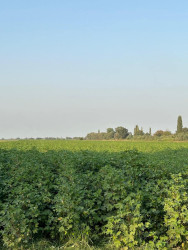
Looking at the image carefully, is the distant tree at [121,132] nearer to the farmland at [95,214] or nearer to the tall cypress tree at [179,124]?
the tall cypress tree at [179,124]

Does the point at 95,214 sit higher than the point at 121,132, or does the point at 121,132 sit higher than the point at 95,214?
the point at 121,132

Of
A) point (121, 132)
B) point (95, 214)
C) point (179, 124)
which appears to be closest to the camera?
point (95, 214)

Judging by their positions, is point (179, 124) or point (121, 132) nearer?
point (179, 124)

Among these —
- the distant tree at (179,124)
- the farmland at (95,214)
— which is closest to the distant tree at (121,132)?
the distant tree at (179,124)

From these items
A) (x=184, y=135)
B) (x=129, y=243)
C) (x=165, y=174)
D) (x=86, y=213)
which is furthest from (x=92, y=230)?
(x=184, y=135)

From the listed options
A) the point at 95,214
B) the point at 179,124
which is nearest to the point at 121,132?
the point at 179,124

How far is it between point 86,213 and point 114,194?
0.72 m

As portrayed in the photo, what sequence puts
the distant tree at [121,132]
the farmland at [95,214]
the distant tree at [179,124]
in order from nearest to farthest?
the farmland at [95,214]
the distant tree at [179,124]
the distant tree at [121,132]

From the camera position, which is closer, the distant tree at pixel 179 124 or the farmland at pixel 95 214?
the farmland at pixel 95 214

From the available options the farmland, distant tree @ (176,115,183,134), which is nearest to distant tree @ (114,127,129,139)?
distant tree @ (176,115,183,134)

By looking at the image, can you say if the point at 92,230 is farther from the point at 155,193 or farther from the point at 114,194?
the point at 155,193

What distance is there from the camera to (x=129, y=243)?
20.2 ft

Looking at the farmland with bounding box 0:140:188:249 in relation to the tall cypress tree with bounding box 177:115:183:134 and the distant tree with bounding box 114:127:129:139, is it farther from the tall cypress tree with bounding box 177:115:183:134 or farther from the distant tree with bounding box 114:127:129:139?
the distant tree with bounding box 114:127:129:139

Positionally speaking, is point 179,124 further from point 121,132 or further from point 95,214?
point 95,214
